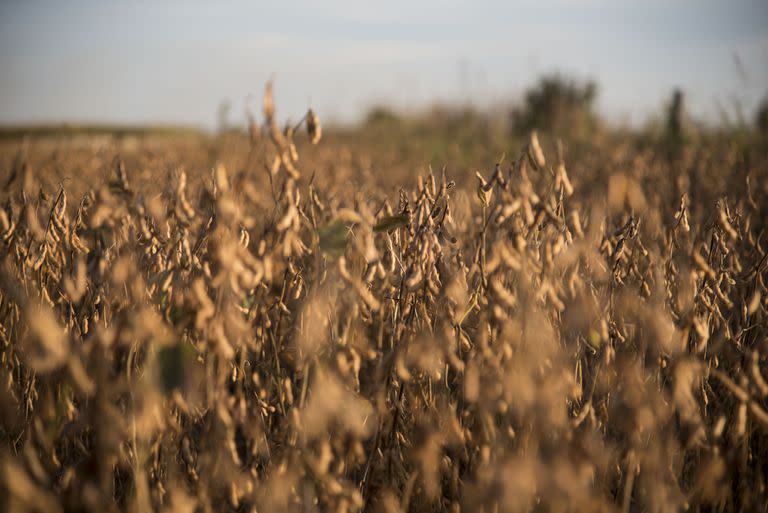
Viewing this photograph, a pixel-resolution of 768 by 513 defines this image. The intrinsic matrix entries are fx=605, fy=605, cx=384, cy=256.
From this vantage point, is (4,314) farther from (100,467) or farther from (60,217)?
(100,467)

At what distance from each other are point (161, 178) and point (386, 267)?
77.1 inches

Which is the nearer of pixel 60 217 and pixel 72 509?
pixel 72 509

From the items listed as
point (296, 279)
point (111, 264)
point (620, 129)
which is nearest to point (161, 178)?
point (111, 264)

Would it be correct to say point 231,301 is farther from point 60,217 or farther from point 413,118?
point 413,118

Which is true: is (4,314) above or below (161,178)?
below

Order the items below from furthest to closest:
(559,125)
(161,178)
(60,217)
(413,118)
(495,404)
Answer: (413,118) → (559,125) → (161,178) → (60,217) → (495,404)

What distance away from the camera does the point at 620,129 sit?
7.60m

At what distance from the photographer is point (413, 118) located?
461 inches

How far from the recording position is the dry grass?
73 centimetres

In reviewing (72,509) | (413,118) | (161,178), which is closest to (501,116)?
(413,118)

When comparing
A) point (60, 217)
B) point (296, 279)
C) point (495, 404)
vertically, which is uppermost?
point (60, 217)

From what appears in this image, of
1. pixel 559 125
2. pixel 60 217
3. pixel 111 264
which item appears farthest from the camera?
pixel 559 125

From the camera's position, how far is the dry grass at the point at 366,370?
728 millimetres

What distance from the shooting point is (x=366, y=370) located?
57.6 inches
